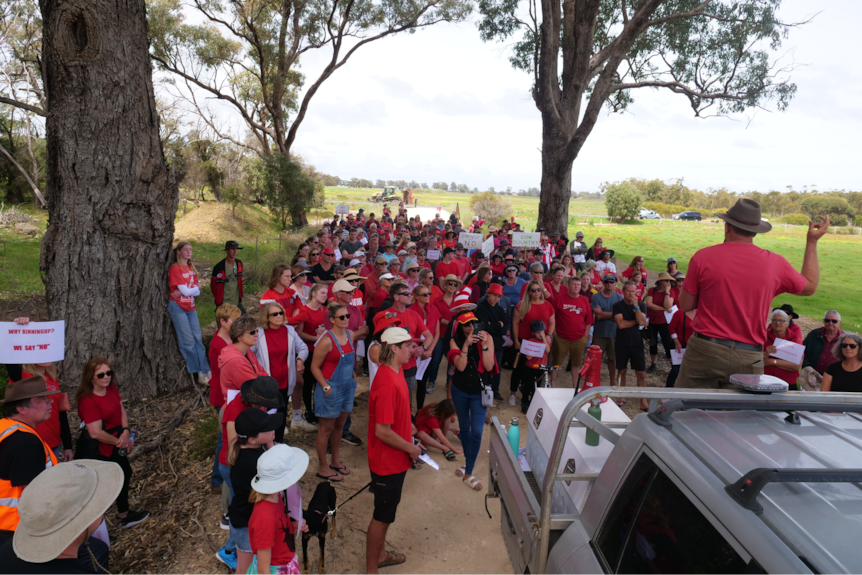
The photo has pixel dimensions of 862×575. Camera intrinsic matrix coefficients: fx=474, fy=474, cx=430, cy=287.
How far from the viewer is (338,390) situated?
4.90m


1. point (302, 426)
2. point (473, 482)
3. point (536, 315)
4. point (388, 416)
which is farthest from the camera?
point (536, 315)

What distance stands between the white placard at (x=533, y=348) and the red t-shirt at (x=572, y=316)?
2.43 ft

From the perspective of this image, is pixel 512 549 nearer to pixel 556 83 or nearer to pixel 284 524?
pixel 284 524

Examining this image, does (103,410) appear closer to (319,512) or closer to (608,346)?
(319,512)

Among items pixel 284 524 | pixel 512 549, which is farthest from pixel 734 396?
pixel 284 524

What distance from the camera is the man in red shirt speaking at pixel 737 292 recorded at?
118 inches

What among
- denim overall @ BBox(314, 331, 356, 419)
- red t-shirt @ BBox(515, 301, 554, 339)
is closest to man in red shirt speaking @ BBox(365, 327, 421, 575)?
denim overall @ BBox(314, 331, 356, 419)

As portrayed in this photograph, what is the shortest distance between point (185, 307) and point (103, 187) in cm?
184

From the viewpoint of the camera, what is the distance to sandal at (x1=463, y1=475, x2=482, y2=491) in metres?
5.18

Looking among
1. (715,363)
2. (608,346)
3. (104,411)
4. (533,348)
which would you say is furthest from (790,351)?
(104,411)

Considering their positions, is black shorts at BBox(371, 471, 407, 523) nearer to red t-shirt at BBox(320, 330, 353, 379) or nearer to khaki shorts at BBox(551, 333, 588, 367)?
red t-shirt at BBox(320, 330, 353, 379)

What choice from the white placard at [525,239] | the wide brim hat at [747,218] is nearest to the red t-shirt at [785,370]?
the wide brim hat at [747,218]

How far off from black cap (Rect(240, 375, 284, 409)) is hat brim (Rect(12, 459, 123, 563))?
1033 mm

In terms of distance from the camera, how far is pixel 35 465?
2.93m
